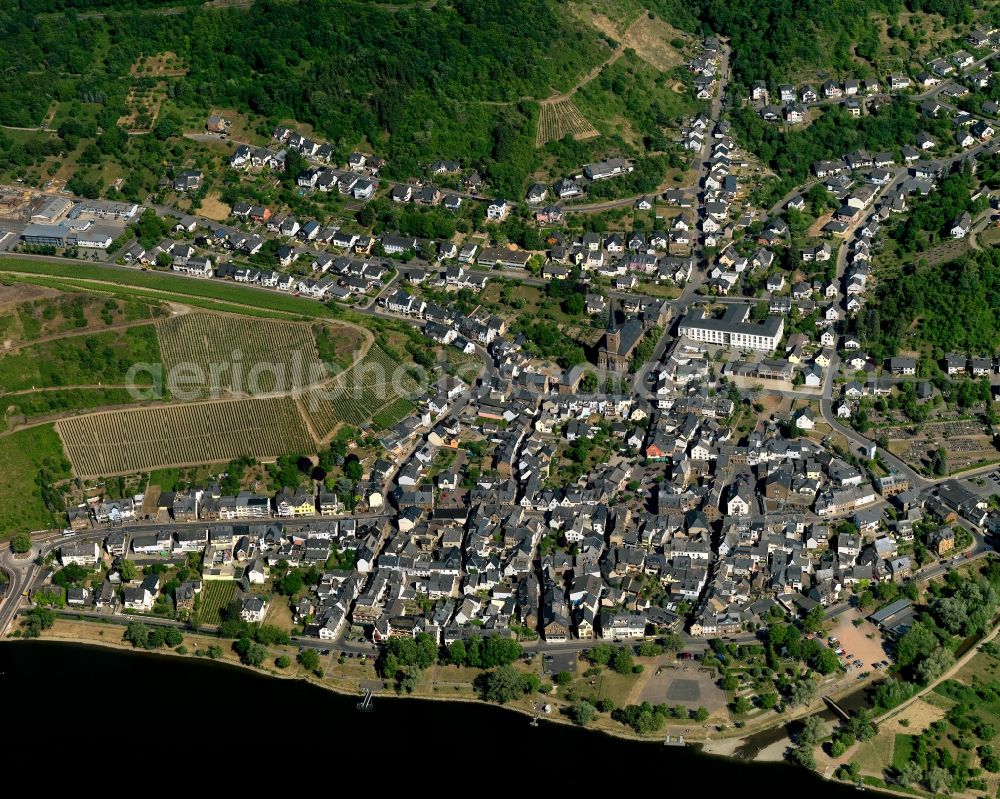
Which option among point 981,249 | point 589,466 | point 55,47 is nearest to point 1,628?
point 589,466

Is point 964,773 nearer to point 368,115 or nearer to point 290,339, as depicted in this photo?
point 290,339

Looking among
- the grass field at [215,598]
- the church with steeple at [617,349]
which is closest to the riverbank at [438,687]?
the grass field at [215,598]

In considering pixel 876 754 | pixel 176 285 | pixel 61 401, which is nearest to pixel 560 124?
Result: pixel 176 285

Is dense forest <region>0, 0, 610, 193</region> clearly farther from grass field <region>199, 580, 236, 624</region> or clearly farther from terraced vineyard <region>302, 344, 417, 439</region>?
grass field <region>199, 580, 236, 624</region>

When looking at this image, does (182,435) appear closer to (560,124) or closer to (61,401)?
(61,401)

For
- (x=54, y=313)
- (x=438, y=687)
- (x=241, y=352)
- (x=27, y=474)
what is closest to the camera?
(x=438, y=687)

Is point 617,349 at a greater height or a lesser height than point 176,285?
lesser

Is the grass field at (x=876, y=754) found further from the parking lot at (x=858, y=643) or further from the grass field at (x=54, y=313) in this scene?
the grass field at (x=54, y=313)
